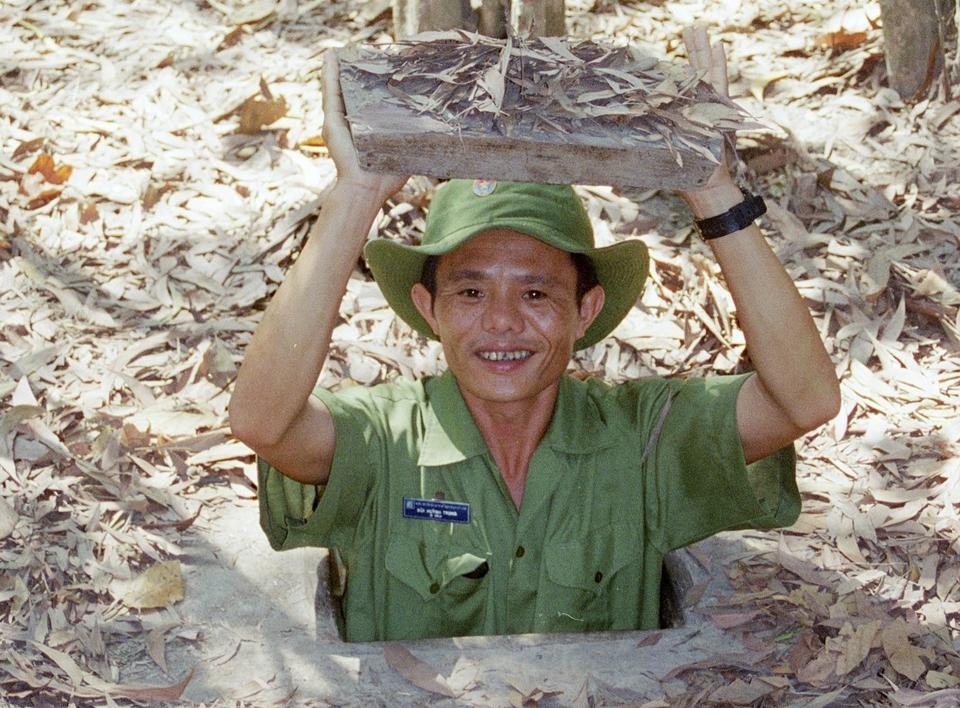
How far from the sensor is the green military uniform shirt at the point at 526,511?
3482 millimetres

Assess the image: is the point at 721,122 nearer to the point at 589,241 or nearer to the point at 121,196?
the point at 589,241

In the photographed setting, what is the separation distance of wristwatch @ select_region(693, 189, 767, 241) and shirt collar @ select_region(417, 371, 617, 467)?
798 mm

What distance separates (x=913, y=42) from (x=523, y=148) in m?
3.73

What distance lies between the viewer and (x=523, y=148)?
8.54 ft

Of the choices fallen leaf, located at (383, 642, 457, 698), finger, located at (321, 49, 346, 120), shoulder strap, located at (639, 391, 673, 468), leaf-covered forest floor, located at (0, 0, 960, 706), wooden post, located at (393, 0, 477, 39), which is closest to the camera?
finger, located at (321, 49, 346, 120)

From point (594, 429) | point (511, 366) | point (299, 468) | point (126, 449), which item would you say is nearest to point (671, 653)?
point (594, 429)

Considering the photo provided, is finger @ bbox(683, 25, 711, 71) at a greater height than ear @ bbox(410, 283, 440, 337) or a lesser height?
greater

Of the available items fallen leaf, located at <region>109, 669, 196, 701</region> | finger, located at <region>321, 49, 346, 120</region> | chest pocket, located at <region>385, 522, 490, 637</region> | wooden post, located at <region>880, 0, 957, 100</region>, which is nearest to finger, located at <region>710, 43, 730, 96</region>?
finger, located at <region>321, 49, 346, 120</region>

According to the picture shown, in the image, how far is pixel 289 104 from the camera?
597cm

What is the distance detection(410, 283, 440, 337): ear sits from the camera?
12.0 ft

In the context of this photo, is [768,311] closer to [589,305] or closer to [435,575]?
[589,305]

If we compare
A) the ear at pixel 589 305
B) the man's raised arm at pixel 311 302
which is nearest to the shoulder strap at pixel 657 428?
the ear at pixel 589 305

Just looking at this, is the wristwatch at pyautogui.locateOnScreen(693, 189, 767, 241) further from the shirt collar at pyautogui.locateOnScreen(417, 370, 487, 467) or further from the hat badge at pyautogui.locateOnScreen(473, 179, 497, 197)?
the shirt collar at pyautogui.locateOnScreen(417, 370, 487, 467)

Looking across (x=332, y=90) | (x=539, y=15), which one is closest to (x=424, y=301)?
(x=332, y=90)
